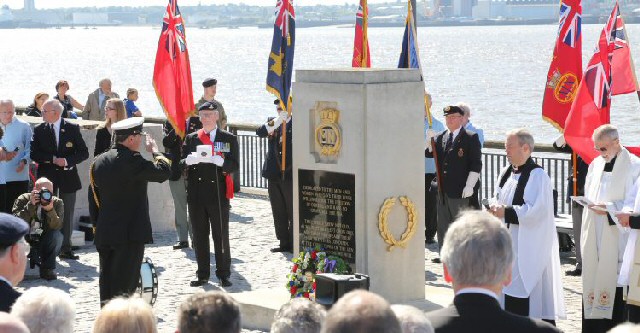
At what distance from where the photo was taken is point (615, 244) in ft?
37.1

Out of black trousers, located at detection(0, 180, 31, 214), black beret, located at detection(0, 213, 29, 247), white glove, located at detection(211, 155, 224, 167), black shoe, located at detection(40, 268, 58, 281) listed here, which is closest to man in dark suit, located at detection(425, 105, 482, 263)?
white glove, located at detection(211, 155, 224, 167)

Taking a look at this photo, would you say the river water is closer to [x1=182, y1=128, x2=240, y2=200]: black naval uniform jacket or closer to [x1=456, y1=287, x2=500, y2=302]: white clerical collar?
[x1=182, y1=128, x2=240, y2=200]: black naval uniform jacket

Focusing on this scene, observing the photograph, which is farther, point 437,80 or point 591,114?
point 437,80

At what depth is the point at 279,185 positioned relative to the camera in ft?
54.4

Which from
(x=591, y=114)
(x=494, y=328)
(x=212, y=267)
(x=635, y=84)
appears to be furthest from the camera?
(x=212, y=267)

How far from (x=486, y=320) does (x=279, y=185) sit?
34.9 feet

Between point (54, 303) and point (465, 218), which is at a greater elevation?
point (465, 218)

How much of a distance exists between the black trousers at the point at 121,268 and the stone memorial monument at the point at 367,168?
1636 millimetres

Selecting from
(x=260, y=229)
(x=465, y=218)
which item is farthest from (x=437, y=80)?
(x=465, y=218)

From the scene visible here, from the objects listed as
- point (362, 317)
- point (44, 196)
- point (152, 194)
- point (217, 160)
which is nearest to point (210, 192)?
point (217, 160)

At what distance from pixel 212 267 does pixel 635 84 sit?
5099 mm

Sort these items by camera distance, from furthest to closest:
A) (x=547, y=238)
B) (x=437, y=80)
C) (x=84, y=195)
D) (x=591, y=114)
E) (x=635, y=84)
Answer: (x=437, y=80) → (x=84, y=195) → (x=635, y=84) → (x=591, y=114) → (x=547, y=238)

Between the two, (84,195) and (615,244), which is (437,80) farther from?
(615,244)

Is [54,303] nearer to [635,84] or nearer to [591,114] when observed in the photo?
[591,114]
